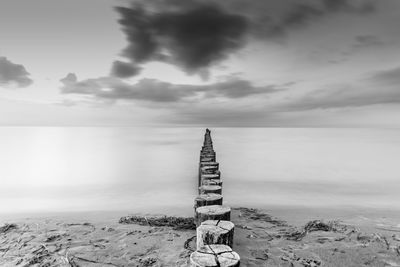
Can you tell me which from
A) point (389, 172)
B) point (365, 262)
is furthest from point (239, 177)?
point (365, 262)

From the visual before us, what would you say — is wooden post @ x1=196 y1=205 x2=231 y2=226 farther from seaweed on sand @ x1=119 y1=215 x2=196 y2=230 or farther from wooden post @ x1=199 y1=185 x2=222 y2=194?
seaweed on sand @ x1=119 y1=215 x2=196 y2=230

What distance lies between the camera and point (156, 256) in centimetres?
407

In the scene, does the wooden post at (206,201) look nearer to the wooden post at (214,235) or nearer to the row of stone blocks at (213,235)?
the row of stone blocks at (213,235)

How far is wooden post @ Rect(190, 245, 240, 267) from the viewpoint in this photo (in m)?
2.08

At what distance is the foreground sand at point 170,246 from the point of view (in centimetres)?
397

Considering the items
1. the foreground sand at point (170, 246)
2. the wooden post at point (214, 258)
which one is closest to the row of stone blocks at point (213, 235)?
the wooden post at point (214, 258)

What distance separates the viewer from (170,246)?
4.43 m

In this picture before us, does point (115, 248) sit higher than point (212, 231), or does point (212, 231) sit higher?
point (212, 231)

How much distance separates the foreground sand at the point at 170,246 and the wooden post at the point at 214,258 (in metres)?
1.72

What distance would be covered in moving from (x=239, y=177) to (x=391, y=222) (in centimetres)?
861

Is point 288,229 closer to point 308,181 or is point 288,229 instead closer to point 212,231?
point 212,231

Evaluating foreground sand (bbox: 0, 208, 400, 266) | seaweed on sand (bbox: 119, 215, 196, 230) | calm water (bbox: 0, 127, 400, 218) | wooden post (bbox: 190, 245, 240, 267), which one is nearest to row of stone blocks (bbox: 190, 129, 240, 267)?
wooden post (bbox: 190, 245, 240, 267)

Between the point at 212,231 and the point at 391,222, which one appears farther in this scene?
the point at 391,222

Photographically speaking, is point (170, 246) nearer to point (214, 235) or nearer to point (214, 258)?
point (214, 235)
